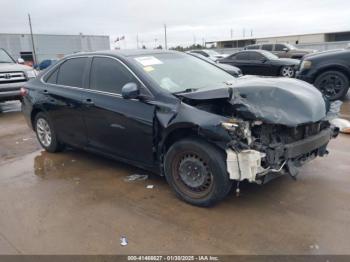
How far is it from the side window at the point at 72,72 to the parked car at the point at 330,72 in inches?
235

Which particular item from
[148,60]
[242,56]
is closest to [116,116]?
[148,60]

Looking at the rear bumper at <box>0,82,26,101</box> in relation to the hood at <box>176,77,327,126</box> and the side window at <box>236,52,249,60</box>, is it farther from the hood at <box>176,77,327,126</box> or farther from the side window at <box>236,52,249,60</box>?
the side window at <box>236,52,249,60</box>

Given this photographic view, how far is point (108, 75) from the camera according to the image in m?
4.57

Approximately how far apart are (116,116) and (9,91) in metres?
6.65

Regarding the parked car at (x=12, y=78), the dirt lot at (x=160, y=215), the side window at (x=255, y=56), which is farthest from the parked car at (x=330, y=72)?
the parked car at (x=12, y=78)

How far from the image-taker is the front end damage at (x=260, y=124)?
3.37 meters

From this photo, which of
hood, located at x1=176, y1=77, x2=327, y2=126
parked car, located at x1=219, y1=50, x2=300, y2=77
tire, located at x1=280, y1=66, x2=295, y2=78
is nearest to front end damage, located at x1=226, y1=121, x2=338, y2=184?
hood, located at x1=176, y1=77, x2=327, y2=126

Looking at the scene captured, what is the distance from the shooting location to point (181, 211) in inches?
148

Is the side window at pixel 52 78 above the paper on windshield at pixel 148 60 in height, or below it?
below

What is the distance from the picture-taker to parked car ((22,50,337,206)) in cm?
345

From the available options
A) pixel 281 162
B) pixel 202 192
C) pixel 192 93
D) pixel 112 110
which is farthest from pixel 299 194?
pixel 112 110

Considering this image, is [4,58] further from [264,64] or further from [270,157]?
[270,157]

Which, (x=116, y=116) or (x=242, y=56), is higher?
(x=242, y=56)

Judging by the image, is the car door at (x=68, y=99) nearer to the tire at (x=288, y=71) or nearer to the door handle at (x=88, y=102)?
the door handle at (x=88, y=102)
